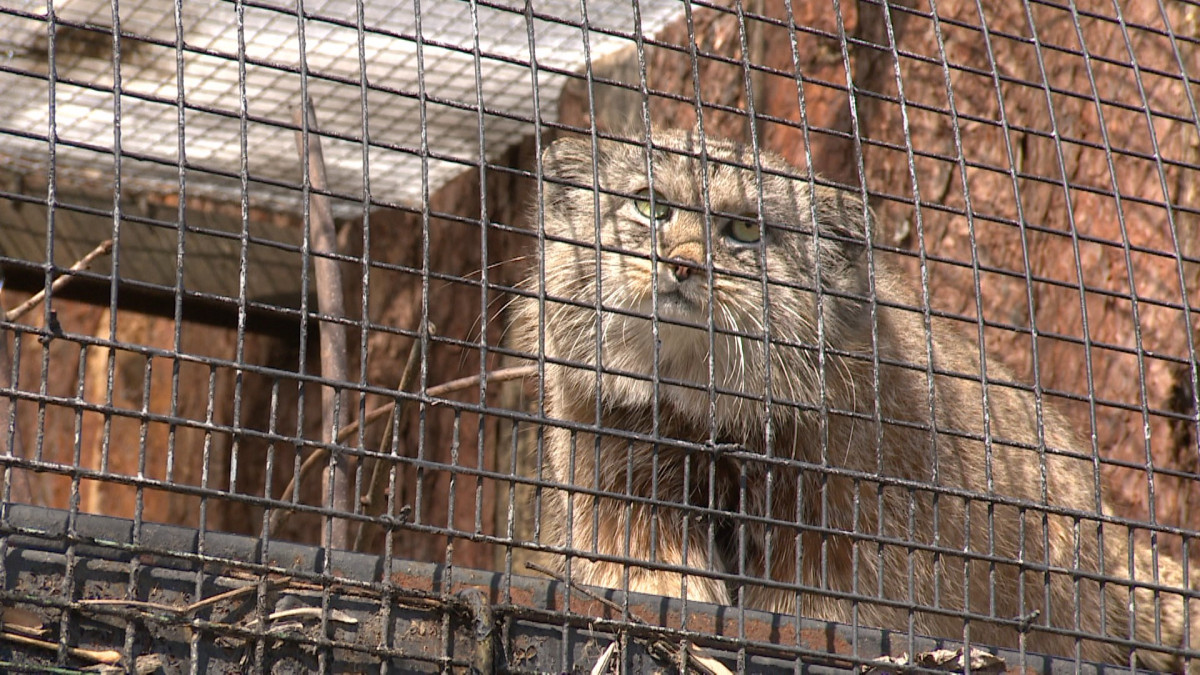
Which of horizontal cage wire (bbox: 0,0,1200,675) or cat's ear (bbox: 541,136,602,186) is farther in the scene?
cat's ear (bbox: 541,136,602,186)

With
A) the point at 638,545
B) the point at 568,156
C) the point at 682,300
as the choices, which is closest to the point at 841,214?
the point at 682,300

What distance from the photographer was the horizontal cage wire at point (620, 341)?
2.17 meters

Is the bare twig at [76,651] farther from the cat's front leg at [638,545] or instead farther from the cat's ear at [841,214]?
the cat's ear at [841,214]

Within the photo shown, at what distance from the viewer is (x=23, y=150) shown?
524 cm

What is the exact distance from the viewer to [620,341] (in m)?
3.92

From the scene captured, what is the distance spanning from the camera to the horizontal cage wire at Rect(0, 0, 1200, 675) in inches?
85.6

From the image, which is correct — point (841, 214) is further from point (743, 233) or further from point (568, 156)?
point (568, 156)

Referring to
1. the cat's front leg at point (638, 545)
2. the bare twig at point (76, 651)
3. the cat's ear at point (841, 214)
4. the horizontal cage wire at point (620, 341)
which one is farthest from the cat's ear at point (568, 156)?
the bare twig at point (76, 651)

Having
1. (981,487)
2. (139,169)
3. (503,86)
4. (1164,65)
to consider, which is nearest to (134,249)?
(139,169)

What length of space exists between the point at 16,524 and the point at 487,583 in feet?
2.54

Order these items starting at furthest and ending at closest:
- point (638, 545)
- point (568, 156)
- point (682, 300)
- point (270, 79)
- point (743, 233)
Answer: point (270, 79) < point (568, 156) < point (743, 233) < point (638, 545) < point (682, 300)

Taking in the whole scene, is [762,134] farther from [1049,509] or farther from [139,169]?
[1049,509]

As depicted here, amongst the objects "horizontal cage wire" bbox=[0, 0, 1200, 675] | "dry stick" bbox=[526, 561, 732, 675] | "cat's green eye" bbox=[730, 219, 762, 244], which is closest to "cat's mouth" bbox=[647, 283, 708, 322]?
"horizontal cage wire" bbox=[0, 0, 1200, 675]

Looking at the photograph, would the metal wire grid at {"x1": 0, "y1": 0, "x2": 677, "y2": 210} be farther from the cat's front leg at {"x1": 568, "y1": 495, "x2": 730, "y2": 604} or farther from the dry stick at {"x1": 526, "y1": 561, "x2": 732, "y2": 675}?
the dry stick at {"x1": 526, "y1": 561, "x2": 732, "y2": 675}
